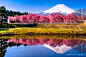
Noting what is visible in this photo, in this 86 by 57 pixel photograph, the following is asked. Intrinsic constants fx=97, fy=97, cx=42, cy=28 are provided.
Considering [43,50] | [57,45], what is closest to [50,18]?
[57,45]

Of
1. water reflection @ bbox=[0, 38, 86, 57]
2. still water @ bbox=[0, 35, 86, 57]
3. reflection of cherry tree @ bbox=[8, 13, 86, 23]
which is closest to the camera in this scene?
still water @ bbox=[0, 35, 86, 57]

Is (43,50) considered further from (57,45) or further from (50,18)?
(50,18)

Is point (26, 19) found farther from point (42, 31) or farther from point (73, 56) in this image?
point (73, 56)

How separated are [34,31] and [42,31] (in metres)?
3.50

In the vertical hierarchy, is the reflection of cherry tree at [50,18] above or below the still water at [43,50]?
above

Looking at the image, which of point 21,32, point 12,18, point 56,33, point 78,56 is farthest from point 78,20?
point 78,56

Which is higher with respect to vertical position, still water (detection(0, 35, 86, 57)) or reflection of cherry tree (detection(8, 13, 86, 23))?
reflection of cherry tree (detection(8, 13, 86, 23))

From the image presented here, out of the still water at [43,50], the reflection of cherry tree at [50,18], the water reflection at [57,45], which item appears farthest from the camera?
the reflection of cherry tree at [50,18]

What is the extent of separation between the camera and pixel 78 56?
46.4 feet

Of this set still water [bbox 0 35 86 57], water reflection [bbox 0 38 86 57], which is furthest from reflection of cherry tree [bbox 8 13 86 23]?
still water [bbox 0 35 86 57]

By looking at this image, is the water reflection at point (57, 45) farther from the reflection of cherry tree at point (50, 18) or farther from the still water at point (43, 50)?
the reflection of cherry tree at point (50, 18)

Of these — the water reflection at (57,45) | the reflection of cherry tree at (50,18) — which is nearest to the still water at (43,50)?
the water reflection at (57,45)

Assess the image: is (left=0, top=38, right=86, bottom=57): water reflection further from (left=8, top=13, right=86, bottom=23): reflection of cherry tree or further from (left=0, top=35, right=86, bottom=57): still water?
(left=8, top=13, right=86, bottom=23): reflection of cherry tree

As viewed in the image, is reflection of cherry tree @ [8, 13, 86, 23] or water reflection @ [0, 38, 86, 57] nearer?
water reflection @ [0, 38, 86, 57]
